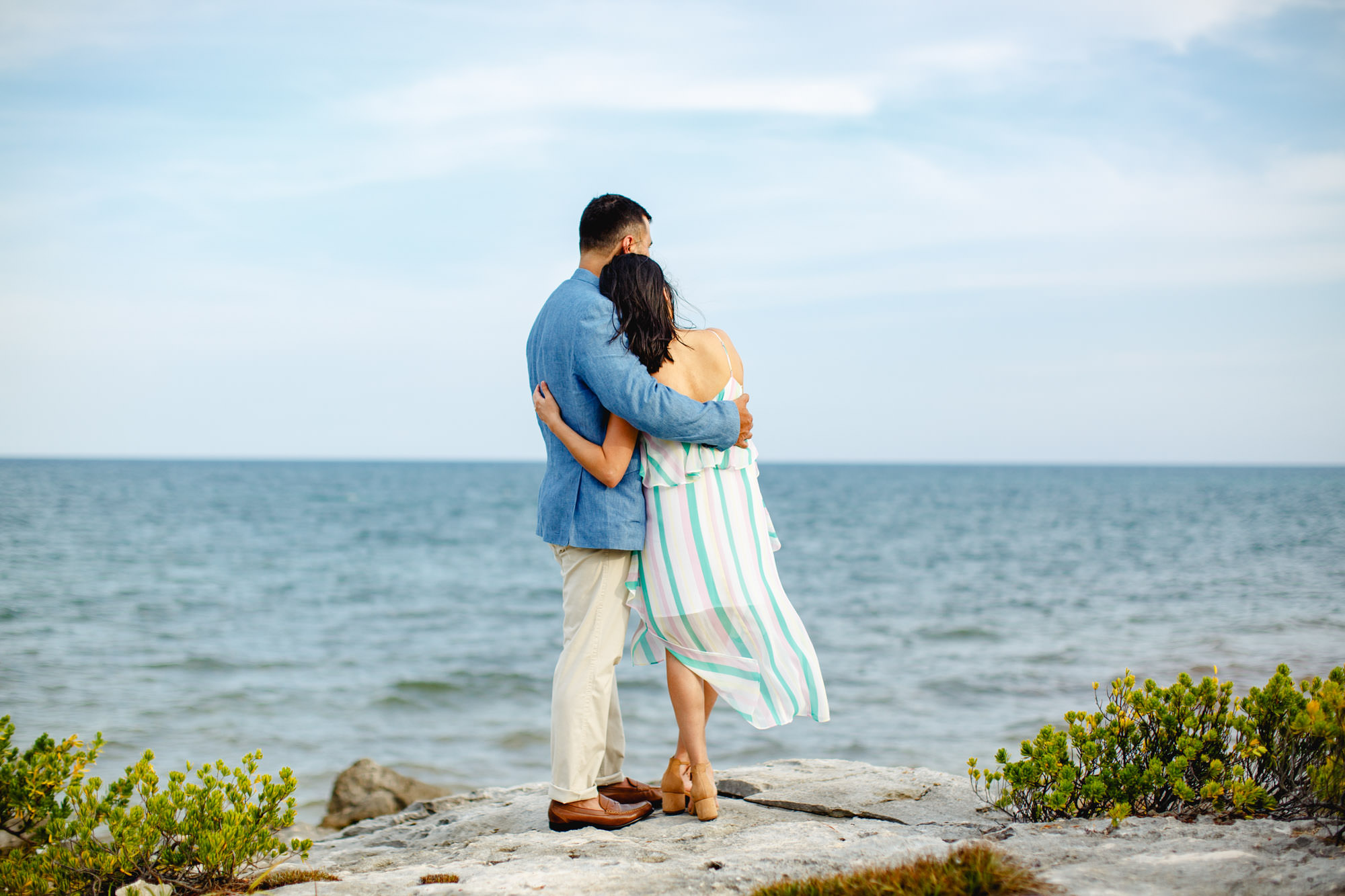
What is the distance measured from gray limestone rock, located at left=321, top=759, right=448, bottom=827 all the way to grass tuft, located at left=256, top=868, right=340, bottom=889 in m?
3.10

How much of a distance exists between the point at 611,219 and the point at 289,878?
257 cm

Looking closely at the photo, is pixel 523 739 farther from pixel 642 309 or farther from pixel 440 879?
pixel 642 309

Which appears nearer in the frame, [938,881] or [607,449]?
[938,881]

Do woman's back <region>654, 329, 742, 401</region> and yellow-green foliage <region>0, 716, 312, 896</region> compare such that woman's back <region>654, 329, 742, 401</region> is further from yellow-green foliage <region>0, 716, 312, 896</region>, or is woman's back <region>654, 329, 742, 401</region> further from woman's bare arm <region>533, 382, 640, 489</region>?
yellow-green foliage <region>0, 716, 312, 896</region>

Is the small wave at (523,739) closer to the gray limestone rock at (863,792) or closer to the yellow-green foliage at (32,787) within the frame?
the gray limestone rock at (863,792)

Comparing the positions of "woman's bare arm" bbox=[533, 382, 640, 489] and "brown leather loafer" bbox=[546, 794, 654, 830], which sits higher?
"woman's bare arm" bbox=[533, 382, 640, 489]

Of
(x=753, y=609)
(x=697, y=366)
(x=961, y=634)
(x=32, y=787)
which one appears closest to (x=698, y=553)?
(x=753, y=609)

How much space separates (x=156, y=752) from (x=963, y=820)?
6881mm

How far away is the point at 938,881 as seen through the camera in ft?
7.42

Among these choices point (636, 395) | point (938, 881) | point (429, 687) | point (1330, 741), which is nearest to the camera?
point (938, 881)

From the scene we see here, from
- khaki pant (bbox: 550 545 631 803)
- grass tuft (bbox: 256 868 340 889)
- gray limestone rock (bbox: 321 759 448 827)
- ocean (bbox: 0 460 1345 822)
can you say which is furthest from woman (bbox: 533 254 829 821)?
ocean (bbox: 0 460 1345 822)

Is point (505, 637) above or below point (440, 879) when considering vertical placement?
below

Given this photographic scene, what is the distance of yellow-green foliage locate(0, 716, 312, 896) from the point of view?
2.83 metres

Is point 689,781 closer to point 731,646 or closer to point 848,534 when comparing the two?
point 731,646
